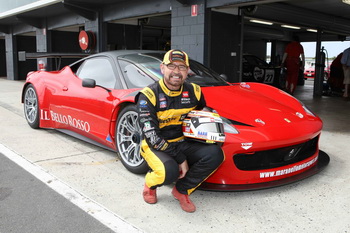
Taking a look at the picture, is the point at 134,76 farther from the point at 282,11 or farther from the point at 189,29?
the point at 282,11

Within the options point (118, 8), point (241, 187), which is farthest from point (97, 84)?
point (118, 8)

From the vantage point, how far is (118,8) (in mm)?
10711

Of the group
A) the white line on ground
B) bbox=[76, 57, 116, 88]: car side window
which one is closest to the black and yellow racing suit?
the white line on ground

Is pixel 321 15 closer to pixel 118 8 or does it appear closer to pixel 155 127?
pixel 118 8

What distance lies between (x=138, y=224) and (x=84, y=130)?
2.05m

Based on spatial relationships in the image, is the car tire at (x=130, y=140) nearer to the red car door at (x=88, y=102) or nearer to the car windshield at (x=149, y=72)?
the red car door at (x=88, y=102)

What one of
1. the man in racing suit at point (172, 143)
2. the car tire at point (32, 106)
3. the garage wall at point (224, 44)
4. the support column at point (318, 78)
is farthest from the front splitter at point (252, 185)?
the support column at point (318, 78)

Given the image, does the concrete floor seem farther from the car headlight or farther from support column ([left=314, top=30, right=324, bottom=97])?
support column ([left=314, top=30, right=324, bottom=97])

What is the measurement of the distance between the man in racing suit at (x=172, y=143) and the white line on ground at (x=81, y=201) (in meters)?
0.38

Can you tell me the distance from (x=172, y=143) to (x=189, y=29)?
5865 mm

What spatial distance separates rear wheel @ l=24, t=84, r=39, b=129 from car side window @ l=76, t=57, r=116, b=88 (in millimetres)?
1161

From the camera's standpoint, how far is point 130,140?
11.4 feet

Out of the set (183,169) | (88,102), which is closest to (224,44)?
(88,102)

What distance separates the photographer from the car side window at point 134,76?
371 centimetres
